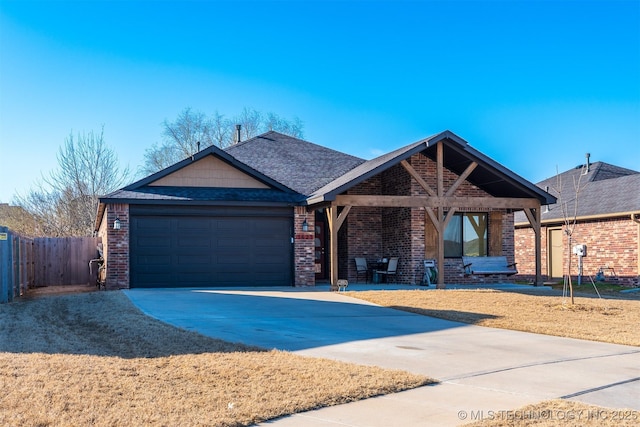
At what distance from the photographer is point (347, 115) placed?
1063 inches

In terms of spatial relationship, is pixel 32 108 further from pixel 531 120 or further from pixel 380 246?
pixel 531 120

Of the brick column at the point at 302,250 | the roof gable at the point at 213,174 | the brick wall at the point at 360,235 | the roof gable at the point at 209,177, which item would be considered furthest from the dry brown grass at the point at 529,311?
the roof gable at the point at 209,177

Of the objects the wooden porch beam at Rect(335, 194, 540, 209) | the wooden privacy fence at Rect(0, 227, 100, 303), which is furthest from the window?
the wooden privacy fence at Rect(0, 227, 100, 303)

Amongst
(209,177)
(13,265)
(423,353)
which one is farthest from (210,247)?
(423,353)

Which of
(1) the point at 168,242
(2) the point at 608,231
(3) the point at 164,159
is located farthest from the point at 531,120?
(3) the point at 164,159

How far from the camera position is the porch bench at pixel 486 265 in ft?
66.6

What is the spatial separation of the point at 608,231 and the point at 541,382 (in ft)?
57.7

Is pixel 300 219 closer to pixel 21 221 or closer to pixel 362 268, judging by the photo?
pixel 362 268

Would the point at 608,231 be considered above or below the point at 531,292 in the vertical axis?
above

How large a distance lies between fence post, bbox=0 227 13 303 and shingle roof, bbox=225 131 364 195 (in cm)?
825

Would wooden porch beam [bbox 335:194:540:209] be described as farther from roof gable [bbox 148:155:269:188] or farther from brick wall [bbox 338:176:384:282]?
roof gable [bbox 148:155:269:188]

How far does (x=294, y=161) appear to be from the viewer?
2325cm

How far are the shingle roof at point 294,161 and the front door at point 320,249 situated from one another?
1.46m

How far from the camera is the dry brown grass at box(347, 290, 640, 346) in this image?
421 inches
